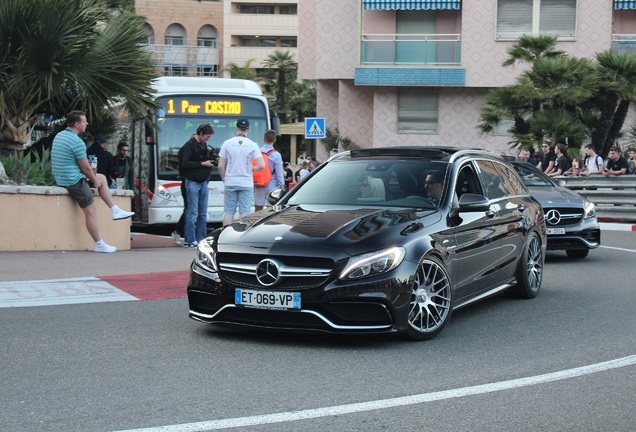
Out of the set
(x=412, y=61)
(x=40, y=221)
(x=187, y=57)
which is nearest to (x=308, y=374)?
(x=40, y=221)

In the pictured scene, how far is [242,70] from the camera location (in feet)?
234

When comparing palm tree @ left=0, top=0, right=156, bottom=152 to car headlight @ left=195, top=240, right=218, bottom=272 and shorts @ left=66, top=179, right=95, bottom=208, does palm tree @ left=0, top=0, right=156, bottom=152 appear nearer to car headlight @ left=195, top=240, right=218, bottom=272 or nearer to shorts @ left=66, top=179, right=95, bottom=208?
shorts @ left=66, top=179, right=95, bottom=208

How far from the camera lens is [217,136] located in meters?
20.7

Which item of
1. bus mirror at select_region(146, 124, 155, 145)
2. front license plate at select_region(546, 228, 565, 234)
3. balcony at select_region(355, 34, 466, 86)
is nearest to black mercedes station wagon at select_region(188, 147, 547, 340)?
front license plate at select_region(546, 228, 565, 234)

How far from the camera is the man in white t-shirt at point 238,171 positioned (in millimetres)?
15133

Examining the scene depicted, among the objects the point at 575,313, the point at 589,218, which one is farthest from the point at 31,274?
the point at 589,218

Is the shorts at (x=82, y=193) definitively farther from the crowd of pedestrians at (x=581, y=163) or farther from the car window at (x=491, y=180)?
the crowd of pedestrians at (x=581, y=163)

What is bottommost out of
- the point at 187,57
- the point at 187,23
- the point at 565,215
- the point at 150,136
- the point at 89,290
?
the point at 89,290

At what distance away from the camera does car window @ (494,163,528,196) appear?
10500 millimetres

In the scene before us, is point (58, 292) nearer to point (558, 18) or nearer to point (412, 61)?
point (412, 61)

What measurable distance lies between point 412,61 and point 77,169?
983 inches

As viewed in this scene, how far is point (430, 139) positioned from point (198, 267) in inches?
1205

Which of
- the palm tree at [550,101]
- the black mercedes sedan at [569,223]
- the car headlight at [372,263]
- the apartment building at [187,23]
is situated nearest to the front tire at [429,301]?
the car headlight at [372,263]

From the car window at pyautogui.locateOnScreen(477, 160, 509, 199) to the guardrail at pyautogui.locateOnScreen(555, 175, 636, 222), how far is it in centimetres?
1339
